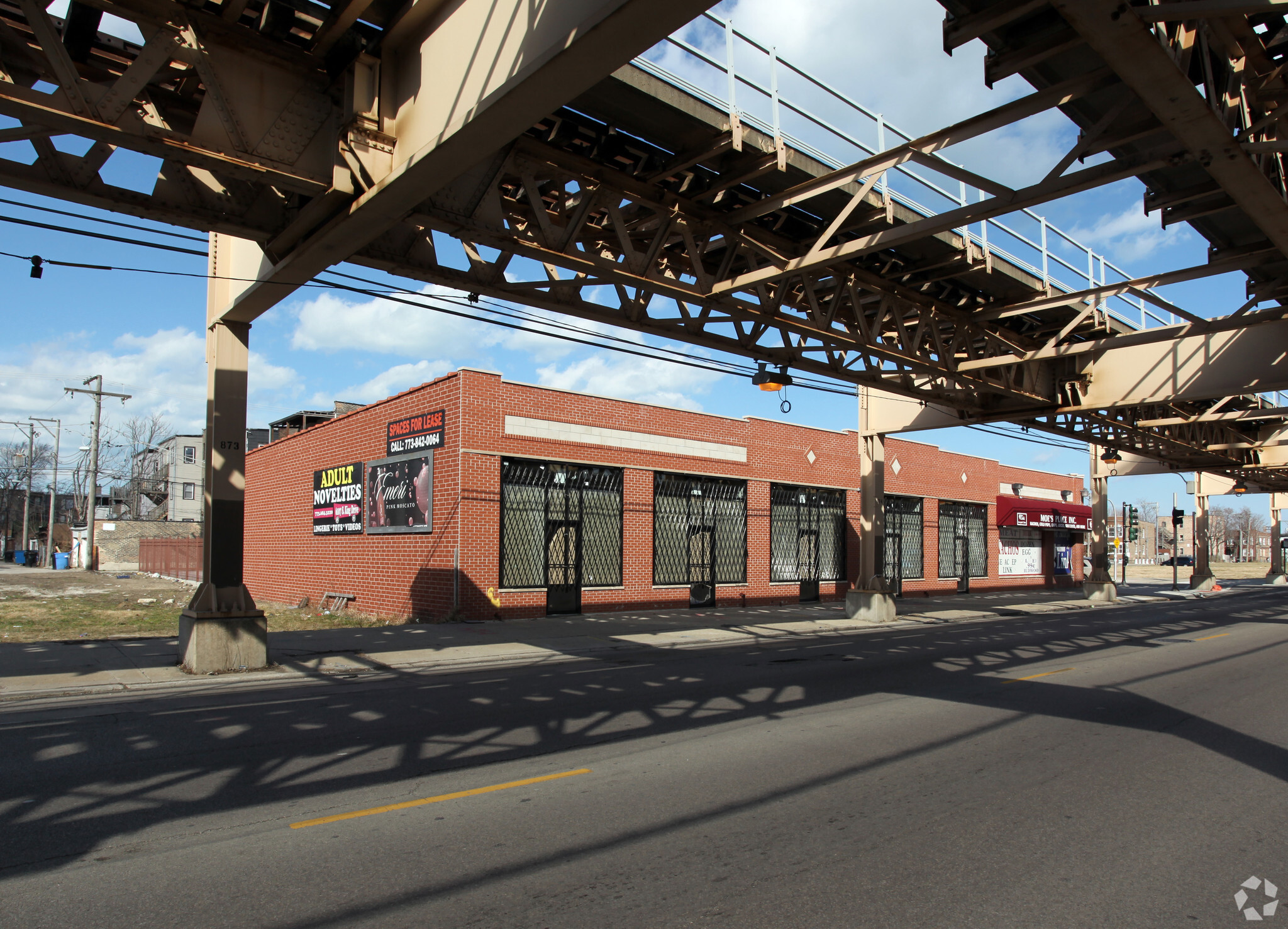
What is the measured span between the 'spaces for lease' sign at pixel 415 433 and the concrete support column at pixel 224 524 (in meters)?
8.44

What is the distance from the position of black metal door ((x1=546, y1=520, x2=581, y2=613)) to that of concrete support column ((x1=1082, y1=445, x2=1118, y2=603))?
23673 millimetres

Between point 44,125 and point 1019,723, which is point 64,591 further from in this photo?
point 1019,723

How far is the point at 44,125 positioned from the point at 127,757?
524 centimetres

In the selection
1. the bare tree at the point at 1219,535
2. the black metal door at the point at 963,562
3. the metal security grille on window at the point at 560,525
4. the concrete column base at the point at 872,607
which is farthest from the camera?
the bare tree at the point at 1219,535

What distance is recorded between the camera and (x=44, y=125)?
22.7 ft

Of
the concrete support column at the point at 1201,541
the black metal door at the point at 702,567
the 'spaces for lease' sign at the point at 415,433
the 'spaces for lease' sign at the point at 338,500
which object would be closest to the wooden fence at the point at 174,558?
the 'spaces for lease' sign at the point at 338,500

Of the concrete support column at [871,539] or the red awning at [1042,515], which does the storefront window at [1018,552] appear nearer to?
the red awning at [1042,515]

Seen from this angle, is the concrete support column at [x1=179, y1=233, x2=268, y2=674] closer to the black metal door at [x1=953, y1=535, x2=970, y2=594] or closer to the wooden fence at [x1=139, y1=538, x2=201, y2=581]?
the black metal door at [x1=953, y1=535, x2=970, y2=594]

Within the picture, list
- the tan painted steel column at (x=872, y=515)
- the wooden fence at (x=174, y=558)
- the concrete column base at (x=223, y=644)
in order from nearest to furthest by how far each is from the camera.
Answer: the concrete column base at (x=223, y=644) → the tan painted steel column at (x=872, y=515) → the wooden fence at (x=174, y=558)

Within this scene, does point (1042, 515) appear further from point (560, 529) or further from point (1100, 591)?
point (560, 529)

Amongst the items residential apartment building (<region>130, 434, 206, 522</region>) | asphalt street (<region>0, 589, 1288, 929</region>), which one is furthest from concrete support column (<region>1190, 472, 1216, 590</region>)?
residential apartment building (<region>130, 434, 206, 522</region>)

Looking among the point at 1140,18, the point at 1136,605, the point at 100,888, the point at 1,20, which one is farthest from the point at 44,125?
the point at 1136,605

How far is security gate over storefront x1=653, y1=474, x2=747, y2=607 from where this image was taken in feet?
78.1

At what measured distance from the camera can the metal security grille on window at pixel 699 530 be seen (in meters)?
23.8
